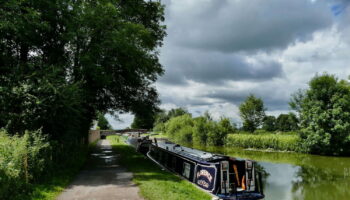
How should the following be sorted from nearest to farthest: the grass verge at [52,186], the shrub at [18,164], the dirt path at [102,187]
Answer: the shrub at [18,164]
the grass verge at [52,186]
the dirt path at [102,187]

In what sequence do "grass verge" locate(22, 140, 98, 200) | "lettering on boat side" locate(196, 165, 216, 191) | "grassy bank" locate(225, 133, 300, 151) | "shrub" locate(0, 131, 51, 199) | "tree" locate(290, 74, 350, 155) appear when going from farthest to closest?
"grassy bank" locate(225, 133, 300, 151), "tree" locate(290, 74, 350, 155), "lettering on boat side" locate(196, 165, 216, 191), "grass verge" locate(22, 140, 98, 200), "shrub" locate(0, 131, 51, 199)

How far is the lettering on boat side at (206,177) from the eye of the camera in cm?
862

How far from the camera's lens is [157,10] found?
18.8m

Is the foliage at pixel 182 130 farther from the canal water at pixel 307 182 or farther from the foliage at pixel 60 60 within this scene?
the foliage at pixel 60 60

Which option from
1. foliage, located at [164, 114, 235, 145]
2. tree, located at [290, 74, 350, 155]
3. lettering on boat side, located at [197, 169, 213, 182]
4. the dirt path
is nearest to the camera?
the dirt path

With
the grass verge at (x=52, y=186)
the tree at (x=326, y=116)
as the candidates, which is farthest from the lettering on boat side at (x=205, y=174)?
the tree at (x=326, y=116)

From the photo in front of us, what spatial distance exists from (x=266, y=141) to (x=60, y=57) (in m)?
25.6

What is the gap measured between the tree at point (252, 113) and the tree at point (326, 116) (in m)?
23.0

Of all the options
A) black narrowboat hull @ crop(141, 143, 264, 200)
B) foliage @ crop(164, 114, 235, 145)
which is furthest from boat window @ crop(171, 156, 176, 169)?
foliage @ crop(164, 114, 235, 145)

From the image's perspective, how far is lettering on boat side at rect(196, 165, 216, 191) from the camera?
8625 mm

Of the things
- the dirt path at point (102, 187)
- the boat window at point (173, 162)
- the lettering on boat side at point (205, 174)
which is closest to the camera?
the dirt path at point (102, 187)

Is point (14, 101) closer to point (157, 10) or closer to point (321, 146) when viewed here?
point (157, 10)

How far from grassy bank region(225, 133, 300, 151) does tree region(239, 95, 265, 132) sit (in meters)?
16.7

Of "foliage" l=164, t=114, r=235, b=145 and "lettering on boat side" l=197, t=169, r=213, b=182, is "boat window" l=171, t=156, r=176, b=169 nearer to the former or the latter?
"lettering on boat side" l=197, t=169, r=213, b=182
